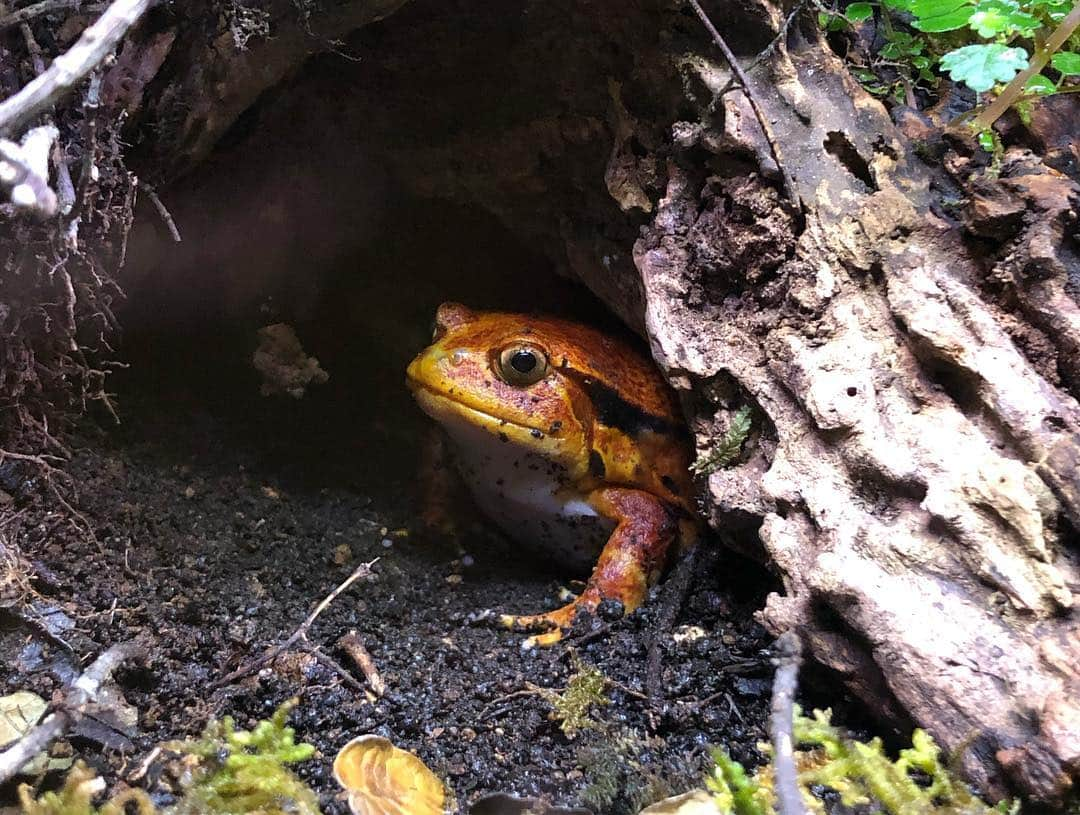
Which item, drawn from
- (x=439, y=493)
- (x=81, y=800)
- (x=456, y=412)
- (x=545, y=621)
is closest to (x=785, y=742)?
(x=81, y=800)

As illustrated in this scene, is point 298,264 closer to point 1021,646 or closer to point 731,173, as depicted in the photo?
point 731,173

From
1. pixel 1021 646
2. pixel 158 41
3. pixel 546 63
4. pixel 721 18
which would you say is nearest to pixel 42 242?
pixel 158 41

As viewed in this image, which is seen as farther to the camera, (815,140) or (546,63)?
(546,63)

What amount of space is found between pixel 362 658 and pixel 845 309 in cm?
165

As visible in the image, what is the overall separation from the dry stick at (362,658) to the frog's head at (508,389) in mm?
911

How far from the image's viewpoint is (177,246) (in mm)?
2953

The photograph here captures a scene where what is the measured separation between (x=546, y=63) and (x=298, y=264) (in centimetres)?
145

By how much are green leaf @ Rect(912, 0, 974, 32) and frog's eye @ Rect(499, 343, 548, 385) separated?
160 cm

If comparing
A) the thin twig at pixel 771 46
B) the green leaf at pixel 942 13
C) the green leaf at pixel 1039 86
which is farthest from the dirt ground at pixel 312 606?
the green leaf at pixel 942 13

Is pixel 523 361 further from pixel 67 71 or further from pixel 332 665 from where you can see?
pixel 67 71

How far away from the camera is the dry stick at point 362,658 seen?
2123 mm

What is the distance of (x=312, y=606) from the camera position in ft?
8.13

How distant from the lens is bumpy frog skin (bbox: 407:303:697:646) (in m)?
2.89

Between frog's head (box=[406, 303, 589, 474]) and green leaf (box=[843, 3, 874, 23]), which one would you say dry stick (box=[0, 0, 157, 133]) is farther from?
green leaf (box=[843, 3, 874, 23])
